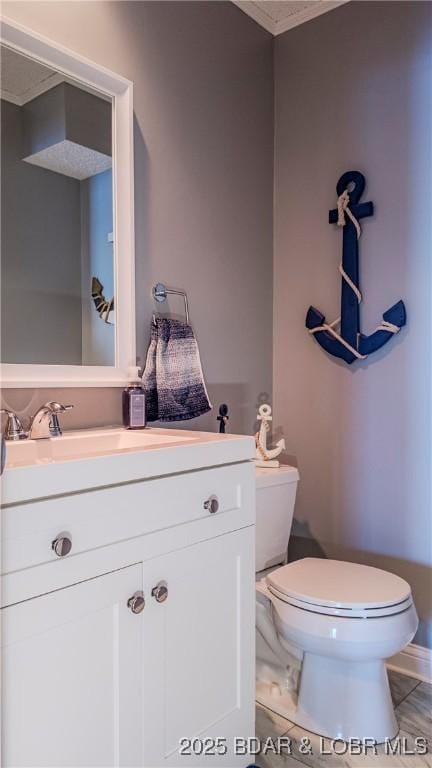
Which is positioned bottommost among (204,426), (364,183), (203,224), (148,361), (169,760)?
(169,760)

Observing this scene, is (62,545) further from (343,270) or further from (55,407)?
(343,270)

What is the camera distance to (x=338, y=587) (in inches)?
56.7

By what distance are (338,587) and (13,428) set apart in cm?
95

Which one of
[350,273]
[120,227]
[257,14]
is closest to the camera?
[120,227]

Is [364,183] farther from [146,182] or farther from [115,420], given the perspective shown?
[115,420]

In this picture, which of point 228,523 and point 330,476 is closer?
point 228,523

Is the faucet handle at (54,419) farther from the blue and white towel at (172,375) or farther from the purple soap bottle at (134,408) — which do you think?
the blue and white towel at (172,375)

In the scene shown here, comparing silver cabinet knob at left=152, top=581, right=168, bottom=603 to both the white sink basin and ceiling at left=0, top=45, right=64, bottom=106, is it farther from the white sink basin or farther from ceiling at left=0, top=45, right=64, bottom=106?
ceiling at left=0, top=45, right=64, bottom=106

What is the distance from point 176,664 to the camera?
105 cm

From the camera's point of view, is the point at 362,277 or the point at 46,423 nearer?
the point at 46,423

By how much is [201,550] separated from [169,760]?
15.6 inches

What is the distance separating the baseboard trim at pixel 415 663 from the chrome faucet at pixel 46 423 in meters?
1.40

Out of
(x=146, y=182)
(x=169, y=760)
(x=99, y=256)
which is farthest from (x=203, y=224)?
(x=169, y=760)

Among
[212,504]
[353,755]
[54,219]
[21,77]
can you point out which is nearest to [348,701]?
[353,755]
